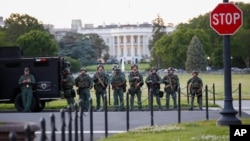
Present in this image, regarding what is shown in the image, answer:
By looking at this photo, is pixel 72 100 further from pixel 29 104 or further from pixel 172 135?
pixel 172 135

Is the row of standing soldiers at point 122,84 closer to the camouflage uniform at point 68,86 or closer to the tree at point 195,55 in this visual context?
the camouflage uniform at point 68,86

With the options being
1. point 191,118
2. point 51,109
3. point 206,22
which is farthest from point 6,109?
point 206,22

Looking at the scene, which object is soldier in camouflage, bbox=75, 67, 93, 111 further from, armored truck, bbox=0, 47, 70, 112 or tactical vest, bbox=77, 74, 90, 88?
armored truck, bbox=0, 47, 70, 112

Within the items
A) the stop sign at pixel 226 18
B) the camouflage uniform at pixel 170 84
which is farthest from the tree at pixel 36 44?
the stop sign at pixel 226 18

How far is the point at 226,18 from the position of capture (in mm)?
18672

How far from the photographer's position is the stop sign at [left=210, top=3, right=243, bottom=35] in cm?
1853

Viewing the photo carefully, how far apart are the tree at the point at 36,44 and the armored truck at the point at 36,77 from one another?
70.9 m

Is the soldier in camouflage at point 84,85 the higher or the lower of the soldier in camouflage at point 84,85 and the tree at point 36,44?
the lower

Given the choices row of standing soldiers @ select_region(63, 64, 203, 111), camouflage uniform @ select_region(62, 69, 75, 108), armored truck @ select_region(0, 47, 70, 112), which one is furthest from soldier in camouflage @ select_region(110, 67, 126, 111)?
armored truck @ select_region(0, 47, 70, 112)

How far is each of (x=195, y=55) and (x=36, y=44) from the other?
88.7 ft

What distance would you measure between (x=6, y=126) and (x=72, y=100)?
17.5m

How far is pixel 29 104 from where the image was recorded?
2897cm

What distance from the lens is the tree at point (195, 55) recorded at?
117 meters

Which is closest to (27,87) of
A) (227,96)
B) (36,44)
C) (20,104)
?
(20,104)
